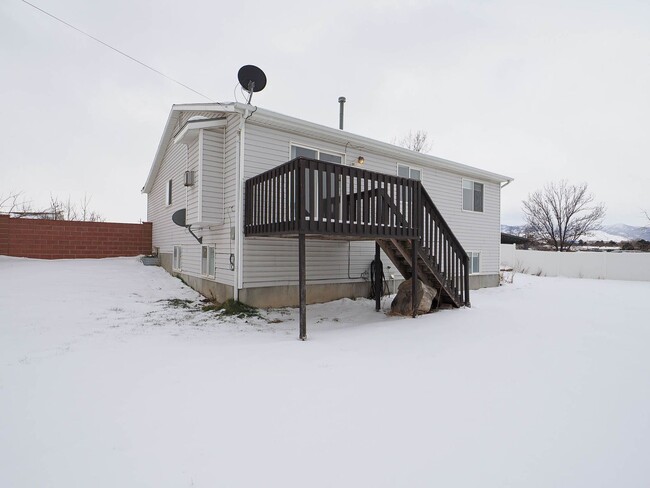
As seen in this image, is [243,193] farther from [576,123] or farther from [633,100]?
[576,123]

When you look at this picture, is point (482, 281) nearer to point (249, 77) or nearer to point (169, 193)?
point (249, 77)

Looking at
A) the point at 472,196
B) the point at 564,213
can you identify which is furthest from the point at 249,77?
the point at 564,213

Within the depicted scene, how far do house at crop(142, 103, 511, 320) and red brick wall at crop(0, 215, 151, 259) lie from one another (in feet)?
10.4

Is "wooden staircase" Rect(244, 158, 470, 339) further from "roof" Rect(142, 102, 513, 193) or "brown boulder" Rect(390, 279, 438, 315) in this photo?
"roof" Rect(142, 102, 513, 193)

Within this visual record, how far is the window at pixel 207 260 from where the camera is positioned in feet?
26.5

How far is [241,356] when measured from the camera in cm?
410

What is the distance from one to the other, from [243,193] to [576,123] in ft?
46.0

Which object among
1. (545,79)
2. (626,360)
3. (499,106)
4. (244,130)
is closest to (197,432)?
(626,360)

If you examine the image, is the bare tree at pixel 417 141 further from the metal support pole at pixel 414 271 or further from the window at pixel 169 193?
the metal support pole at pixel 414 271

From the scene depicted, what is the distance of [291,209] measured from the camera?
532 centimetres

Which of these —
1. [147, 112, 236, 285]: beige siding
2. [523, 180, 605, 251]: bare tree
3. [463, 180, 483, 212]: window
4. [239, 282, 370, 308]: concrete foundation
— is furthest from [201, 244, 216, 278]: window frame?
[523, 180, 605, 251]: bare tree

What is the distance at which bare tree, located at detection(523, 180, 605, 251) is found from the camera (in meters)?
27.5

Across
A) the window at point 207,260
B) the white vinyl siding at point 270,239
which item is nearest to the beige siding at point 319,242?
the white vinyl siding at point 270,239

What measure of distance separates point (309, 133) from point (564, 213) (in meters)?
28.9
